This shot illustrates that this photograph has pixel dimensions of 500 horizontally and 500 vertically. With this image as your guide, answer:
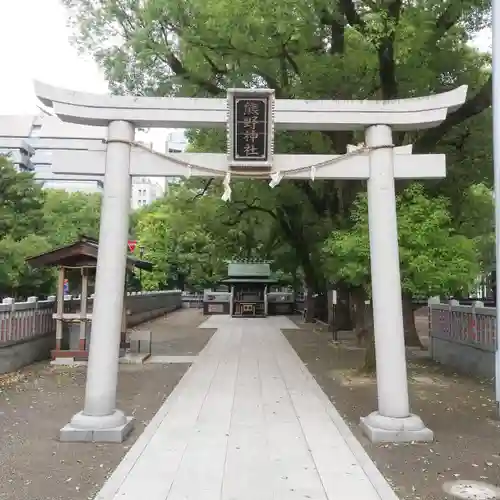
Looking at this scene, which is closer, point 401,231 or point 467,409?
point 467,409

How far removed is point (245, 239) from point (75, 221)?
12168 millimetres

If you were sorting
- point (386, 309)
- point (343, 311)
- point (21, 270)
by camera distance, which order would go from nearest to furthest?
point (386, 309) → point (21, 270) → point (343, 311)

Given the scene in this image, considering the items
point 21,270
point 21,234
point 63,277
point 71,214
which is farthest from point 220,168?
point 71,214

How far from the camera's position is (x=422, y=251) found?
9.99 metres

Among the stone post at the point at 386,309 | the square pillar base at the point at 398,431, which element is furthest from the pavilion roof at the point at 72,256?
the square pillar base at the point at 398,431

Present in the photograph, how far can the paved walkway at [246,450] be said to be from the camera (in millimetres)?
5152

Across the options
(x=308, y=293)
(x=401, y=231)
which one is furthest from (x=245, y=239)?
(x=401, y=231)

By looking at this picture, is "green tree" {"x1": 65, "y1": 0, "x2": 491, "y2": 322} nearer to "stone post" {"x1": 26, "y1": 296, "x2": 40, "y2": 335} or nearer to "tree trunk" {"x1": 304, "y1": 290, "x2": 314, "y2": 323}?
"stone post" {"x1": 26, "y1": 296, "x2": 40, "y2": 335}

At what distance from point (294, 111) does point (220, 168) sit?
130cm

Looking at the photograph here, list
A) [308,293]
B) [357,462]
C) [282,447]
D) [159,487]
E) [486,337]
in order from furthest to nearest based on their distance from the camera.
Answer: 1. [308,293]
2. [486,337]
3. [282,447]
4. [357,462]
5. [159,487]

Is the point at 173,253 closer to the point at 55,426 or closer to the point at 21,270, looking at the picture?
the point at 21,270

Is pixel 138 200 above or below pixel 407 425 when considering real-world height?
above

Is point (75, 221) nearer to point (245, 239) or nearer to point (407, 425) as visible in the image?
point (245, 239)

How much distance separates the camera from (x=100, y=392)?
702cm
